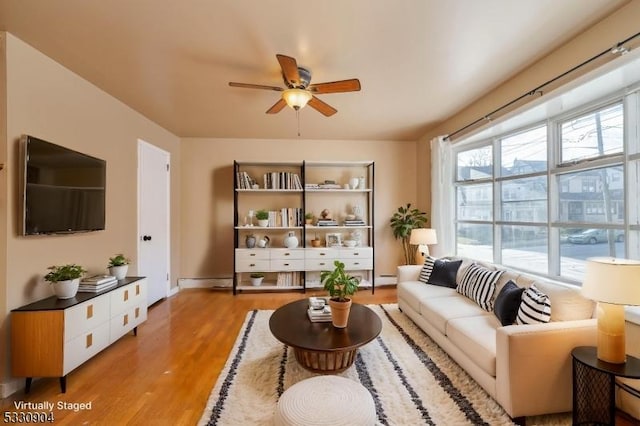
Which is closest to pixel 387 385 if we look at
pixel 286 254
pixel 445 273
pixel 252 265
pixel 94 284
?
pixel 445 273

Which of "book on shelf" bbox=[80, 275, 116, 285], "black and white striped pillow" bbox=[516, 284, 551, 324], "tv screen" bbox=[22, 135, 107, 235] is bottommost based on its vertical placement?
"black and white striped pillow" bbox=[516, 284, 551, 324]

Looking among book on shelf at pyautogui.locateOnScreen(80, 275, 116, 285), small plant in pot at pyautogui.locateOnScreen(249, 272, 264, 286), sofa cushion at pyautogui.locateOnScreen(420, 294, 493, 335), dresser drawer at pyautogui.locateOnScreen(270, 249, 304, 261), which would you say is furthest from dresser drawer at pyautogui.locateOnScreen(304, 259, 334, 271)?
book on shelf at pyautogui.locateOnScreen(80, 275, 116, 285)

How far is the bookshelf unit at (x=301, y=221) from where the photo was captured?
452 centimetres

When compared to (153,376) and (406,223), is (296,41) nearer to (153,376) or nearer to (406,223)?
(153,376)

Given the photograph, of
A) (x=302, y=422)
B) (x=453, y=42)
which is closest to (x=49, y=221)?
(x=302, y=422)

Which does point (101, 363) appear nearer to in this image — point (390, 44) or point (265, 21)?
point (265, 21)

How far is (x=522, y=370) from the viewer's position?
1.67 meters

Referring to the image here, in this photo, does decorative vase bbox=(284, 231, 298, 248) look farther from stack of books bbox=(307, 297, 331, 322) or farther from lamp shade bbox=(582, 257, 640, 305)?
lamp shade bbox=(582, 257, 640, 305)

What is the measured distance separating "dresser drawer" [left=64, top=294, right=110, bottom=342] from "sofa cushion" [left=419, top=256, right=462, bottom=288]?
10.4 ft

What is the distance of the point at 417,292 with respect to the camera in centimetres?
309

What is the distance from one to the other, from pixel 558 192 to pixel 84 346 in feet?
13.4

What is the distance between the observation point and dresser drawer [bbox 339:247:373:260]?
181 inches

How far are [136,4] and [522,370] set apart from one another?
309 cm

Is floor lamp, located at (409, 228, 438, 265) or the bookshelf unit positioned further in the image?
the bookshelf unit
